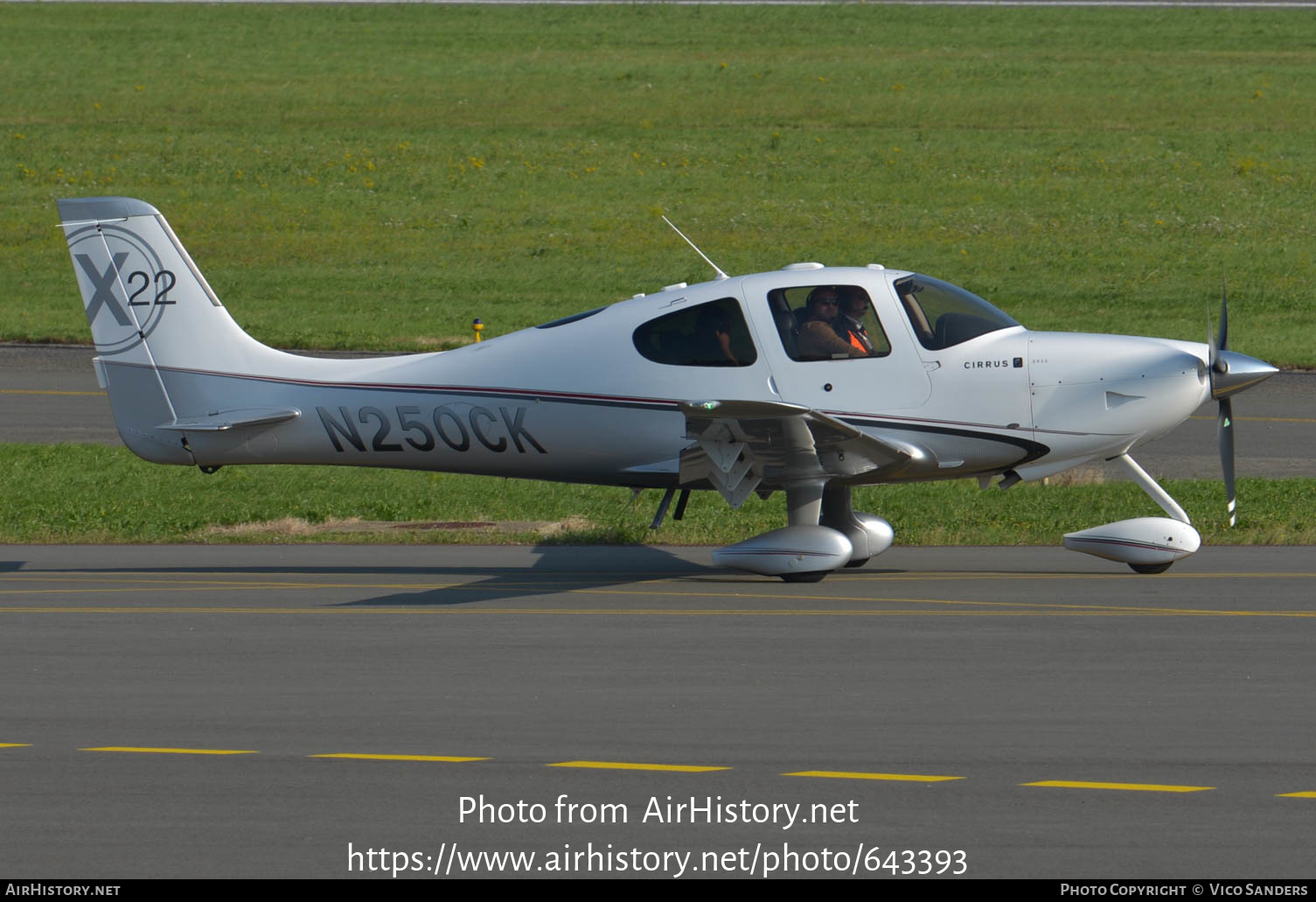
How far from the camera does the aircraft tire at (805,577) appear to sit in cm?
1230

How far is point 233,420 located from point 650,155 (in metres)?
28.9

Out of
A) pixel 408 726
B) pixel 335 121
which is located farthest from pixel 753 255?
pixel 408 726

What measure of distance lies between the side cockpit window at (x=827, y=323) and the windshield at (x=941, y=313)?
0.29 m

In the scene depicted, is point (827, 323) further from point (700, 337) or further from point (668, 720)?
point (668, 720)

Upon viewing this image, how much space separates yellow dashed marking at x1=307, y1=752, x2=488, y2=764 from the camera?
25.5ft

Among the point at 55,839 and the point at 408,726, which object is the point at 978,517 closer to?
the point at 408,726

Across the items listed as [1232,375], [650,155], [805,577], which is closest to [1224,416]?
[1232,375]

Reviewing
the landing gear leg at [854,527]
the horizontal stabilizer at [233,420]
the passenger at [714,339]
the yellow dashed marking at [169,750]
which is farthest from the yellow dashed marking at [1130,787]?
the horizontal stabilizer at [233,420]

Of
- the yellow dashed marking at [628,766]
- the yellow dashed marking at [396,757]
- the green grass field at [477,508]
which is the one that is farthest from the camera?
the green grass field at [477,508]

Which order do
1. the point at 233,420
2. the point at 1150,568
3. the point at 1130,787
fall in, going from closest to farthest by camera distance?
the point at 1130,787
the point at 1150,568
the point at 233,420

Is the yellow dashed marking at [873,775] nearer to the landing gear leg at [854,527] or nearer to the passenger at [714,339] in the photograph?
the passenger at [714,339]

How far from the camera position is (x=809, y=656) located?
9.89 meters

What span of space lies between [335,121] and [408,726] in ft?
128

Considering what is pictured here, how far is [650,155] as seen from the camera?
134 ft
